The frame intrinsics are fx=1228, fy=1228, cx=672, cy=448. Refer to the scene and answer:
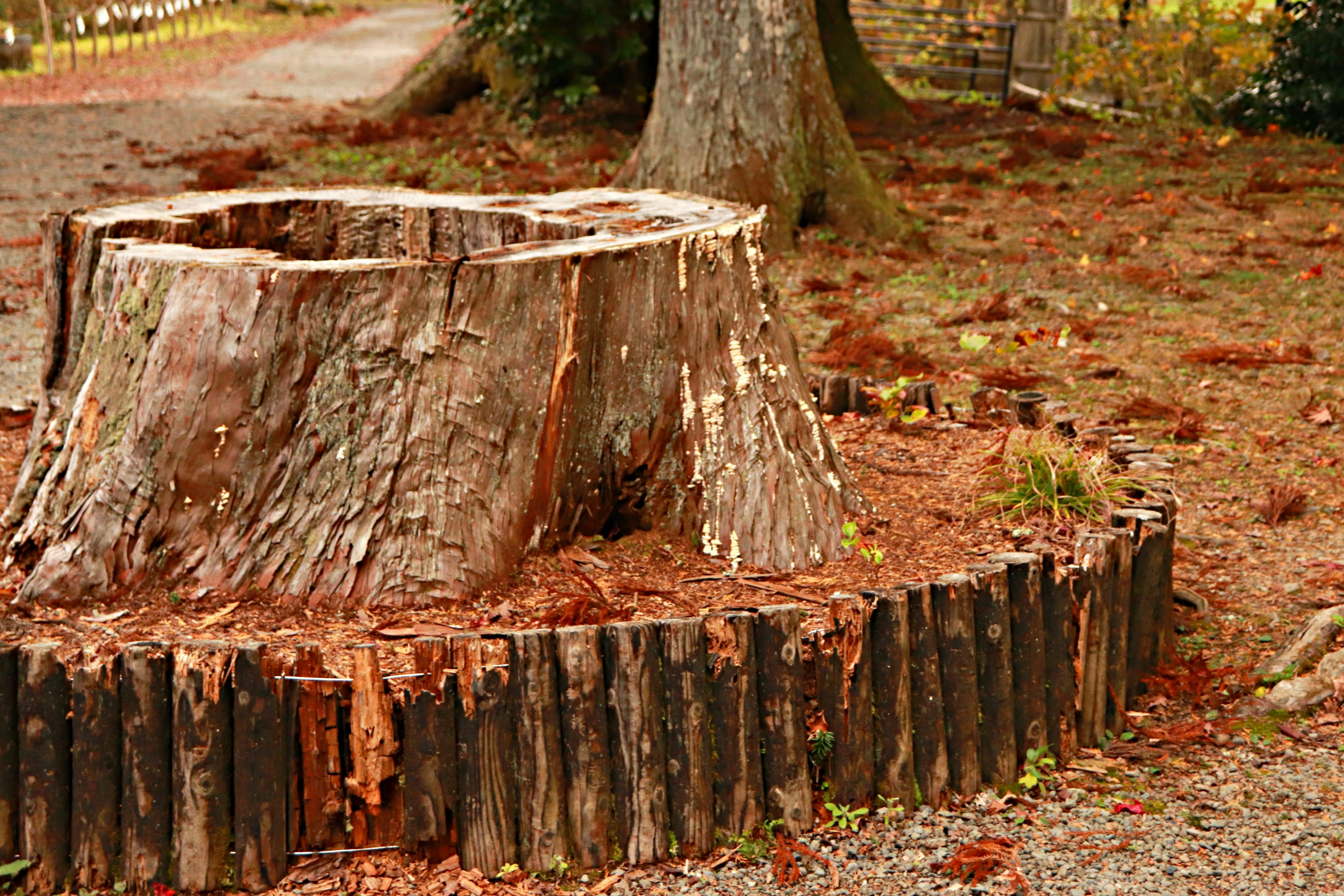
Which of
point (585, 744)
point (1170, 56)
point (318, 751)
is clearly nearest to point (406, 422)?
point (318, 751)

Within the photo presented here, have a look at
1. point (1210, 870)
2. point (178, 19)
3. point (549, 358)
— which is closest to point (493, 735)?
point (549, 358)

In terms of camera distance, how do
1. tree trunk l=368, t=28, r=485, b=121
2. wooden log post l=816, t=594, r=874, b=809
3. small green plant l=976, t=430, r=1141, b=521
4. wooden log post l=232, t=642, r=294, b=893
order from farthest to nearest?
tree trunk l=368, t=28, r=485, b=121, small green plant l=976, t=430, r=1141, b=521, wooden log post l=816, t=594, r=874, b=809, wooden log post l=232, t=642, r=294, b=893

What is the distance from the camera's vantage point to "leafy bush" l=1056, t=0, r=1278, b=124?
1418 centimetres

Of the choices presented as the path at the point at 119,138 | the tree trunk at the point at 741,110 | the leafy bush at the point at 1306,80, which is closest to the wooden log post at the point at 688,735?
the path at the point at 119,138

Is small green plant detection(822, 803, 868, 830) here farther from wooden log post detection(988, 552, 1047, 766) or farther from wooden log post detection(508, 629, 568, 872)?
wooden log post detection(508, 629, 568, 872)

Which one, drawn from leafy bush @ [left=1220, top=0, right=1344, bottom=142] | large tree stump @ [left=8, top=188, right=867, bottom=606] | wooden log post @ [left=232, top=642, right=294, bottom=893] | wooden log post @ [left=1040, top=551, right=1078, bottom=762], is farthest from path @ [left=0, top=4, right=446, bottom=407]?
leafy bush @ [left=1220, top=0, right=1344, bottom=142]

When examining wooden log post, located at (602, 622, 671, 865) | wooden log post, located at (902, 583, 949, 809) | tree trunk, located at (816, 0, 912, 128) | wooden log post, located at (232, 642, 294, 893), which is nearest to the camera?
wooden log post, located at (232, 642, 294, 893)

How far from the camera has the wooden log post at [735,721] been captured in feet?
9.20

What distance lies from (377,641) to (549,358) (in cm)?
90

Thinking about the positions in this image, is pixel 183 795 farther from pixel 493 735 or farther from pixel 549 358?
pixel 549 358

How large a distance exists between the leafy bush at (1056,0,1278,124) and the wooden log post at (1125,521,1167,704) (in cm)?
1164

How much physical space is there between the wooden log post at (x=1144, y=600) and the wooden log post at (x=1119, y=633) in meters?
0.03

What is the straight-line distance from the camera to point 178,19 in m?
27.0

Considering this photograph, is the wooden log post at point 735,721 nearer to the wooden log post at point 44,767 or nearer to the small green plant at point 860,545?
the small green plant at point 860,545
